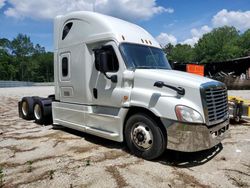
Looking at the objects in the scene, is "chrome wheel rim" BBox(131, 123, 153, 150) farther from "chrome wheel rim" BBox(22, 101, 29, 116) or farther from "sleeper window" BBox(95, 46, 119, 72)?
"chrome wheel rim" BBox(22, 101, 29, 116)

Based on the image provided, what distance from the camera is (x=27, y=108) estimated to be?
9.66 meters

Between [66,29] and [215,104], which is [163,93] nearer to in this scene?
[215,104]

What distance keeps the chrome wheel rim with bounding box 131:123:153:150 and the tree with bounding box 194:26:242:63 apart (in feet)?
223

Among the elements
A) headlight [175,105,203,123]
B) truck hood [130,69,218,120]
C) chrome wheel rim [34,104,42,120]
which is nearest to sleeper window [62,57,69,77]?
chrome wheel rim [34,104,42,120]

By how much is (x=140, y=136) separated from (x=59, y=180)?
1.79 metres

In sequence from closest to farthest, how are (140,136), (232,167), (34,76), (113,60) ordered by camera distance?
(232,167) → (140,136) → (113,60) → (34,76)

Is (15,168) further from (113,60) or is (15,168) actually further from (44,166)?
(113,60)

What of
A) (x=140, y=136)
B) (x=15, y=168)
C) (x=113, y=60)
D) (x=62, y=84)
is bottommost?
(x=15, y=168)

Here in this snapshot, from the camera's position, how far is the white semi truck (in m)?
4.69

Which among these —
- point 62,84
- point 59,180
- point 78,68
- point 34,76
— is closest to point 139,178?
point 59,180

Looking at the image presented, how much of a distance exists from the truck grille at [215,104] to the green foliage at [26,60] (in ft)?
351

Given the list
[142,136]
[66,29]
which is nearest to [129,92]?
[142,136]

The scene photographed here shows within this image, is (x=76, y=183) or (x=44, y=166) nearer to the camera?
(x=76, y=183)

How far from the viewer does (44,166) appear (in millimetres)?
4867
